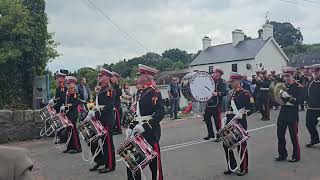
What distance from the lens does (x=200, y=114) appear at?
1977 cm

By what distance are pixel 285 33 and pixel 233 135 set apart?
89525 mm

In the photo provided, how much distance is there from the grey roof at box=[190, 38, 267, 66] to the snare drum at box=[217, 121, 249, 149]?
39.3 m

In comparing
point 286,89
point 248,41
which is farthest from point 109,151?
point 248,41

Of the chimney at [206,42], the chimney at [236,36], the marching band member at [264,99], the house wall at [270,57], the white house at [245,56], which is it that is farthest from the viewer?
the chimney at [206,42]

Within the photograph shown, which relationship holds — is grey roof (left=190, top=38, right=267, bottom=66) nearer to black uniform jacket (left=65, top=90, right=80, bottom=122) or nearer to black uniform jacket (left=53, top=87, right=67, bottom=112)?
black uniform jacket (left=53, top=87, right=67, bottom=112)

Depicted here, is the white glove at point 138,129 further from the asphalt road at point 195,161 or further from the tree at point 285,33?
the tree at point 285,33

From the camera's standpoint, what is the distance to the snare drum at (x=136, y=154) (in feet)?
19.7

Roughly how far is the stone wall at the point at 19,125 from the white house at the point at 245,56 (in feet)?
110

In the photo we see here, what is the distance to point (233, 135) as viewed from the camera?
778 cm

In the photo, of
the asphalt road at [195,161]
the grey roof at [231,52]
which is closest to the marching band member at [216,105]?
the asphalt road at [195,161]

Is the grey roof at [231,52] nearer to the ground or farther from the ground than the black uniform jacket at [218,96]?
farther from the ground

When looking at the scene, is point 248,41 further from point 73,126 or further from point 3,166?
point 3,166

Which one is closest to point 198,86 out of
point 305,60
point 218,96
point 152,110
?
point 218,96

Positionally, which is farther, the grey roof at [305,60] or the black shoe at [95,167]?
the grey roof at [305,60]
